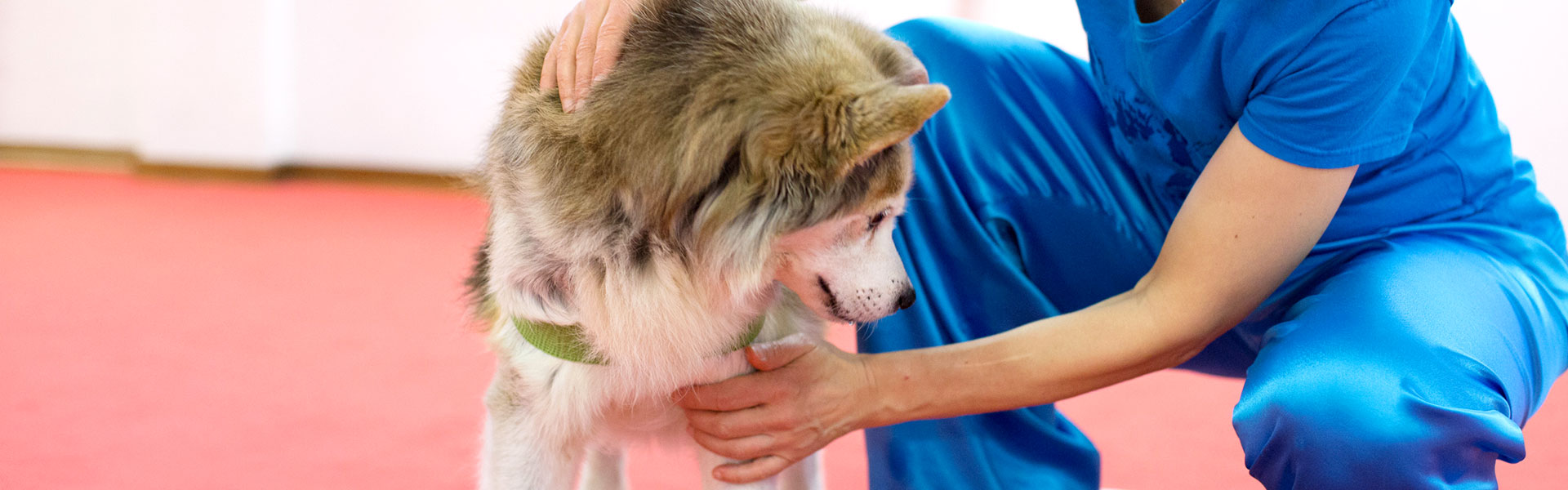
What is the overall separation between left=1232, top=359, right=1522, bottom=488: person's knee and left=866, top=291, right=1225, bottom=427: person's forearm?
17 centimetres

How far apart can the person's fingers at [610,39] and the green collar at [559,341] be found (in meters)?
0.31

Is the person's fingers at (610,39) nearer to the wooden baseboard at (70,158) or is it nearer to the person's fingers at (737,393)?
the person's fingers at (737,393)

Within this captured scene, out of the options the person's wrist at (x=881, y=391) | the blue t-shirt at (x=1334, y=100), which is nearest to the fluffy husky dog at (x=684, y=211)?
the person's wrist at (x=881, y=391)

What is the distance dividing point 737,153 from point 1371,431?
0.68 m

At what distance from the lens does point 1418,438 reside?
1037 millimetres

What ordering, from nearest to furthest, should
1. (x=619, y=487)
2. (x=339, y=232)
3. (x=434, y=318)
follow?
(x=619, y=487) → (x=434, y=318) → (x=339, y=232)

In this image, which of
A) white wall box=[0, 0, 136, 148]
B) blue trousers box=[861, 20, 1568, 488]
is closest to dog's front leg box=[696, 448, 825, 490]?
blue trousers box=[861, 20, 1568, 488]

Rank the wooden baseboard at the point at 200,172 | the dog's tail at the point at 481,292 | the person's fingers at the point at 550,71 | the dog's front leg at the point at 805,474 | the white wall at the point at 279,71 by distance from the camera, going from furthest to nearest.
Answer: the wooden baseboard at the point at 200,172
the white wall at the point at 279,71
the dog's front leg at the point at 805,474
the dog's tail at the point at 481,292
the person's fingers at the point at 550,71

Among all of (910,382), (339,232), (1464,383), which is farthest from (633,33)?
(339,232)

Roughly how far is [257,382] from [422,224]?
1842 mm

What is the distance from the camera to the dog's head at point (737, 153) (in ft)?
3.29

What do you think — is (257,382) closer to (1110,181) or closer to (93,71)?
(1110,181)

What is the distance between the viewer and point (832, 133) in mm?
996

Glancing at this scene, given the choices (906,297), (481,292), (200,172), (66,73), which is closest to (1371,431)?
(906,297)
